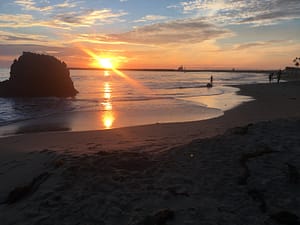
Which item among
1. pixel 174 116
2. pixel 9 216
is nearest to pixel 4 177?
pixel 9 216

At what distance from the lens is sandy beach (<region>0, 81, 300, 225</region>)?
5.13 metres

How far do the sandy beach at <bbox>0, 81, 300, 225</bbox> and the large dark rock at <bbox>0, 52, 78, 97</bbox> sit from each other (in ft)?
110

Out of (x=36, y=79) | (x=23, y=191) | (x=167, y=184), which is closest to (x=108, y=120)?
(x=23, y=191)

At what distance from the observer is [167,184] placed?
6.16m

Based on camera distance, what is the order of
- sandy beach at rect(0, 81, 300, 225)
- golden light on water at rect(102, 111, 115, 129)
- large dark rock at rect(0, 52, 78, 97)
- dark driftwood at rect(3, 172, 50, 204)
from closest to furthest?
sandy beach at rect(0, 81, 300, 225), dark driftwood at rect(3, 172, 50, 204), golden light on water at rect(102, 111, 115, 129), large dark rock at rect(0, 52, 78, 97)

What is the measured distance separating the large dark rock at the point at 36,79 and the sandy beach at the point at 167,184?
33648 millimetres

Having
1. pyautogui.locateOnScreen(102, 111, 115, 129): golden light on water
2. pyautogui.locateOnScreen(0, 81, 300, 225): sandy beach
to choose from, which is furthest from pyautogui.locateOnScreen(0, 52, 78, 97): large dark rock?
pyautogui.locateOnScreen(0, 81, 300, 225): sandy beach

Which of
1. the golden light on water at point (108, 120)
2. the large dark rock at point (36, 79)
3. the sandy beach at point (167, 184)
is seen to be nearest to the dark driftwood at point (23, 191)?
the sandy beach at point (167, 184)

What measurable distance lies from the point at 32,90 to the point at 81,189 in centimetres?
3750

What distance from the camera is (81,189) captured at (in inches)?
242

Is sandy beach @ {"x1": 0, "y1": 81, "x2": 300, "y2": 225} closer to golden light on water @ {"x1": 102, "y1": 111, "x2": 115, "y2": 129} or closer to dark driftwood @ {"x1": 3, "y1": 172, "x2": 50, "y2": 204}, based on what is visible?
dark driftwood @ {"x1": 3, "y1": 172, "x2": 50, "y2": 204}

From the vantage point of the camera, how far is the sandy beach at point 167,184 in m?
5.13

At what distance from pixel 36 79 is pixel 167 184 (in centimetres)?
3924

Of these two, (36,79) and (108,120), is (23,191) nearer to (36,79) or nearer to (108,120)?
(108,120)
